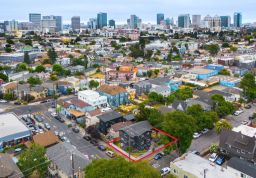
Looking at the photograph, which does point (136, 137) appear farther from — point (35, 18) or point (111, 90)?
point (35, 18)

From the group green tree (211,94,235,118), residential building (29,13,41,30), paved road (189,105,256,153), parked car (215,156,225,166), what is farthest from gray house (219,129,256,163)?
residential building (29,13,41,30)

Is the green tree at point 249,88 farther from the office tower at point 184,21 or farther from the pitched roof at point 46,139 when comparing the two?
the office tower at point 184,21

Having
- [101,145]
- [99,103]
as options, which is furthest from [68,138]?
[99,103]

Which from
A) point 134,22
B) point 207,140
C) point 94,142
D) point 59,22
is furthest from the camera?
point 134,22

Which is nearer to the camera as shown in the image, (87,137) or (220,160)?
(220,160)

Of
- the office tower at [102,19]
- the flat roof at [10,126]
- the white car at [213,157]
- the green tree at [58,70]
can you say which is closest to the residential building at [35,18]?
the office tower at [102,19]

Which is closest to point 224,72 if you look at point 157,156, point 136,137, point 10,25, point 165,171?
point 136,137

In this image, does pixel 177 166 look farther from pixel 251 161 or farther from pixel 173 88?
pixel 173 88
